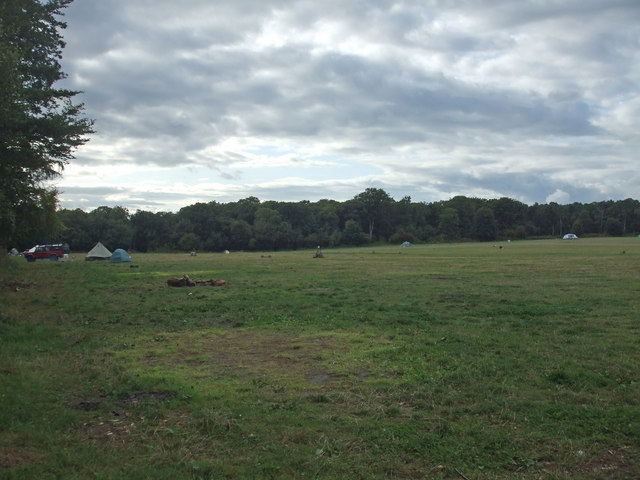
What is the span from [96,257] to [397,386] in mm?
54317

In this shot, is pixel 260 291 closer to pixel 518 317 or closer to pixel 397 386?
pixel 518 317

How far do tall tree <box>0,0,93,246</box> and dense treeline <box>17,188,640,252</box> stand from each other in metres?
85.0

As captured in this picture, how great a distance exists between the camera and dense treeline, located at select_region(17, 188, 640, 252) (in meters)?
119

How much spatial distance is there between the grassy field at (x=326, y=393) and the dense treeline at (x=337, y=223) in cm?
10440

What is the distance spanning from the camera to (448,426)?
5.98 meters

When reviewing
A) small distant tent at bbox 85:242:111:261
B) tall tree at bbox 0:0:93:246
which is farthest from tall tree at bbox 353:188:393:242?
tall tree at bbox 0:0:93:246

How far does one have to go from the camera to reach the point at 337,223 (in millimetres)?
146750

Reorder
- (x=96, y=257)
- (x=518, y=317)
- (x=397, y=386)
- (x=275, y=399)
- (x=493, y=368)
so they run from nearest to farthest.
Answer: (x=275, y=399) < (x=397, y=386) < (x=493, y=368) < (x=518, y=317) < (x=96, y=257)

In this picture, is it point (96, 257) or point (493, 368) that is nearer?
point (493, 368)

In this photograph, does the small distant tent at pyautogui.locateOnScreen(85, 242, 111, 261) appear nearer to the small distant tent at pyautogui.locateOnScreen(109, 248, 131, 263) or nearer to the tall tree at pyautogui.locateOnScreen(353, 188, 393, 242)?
the small distant tent at pyautogui.locateOnScreen(109, 248, 131, 263)

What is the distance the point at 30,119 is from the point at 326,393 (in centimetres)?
1718

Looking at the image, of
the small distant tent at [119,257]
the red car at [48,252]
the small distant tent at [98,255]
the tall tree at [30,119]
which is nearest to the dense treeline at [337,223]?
the red car at [48,252]

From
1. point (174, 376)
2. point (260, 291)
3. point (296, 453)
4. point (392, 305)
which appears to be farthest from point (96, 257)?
point (296, 453)

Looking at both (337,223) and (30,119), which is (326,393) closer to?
(30,119)
